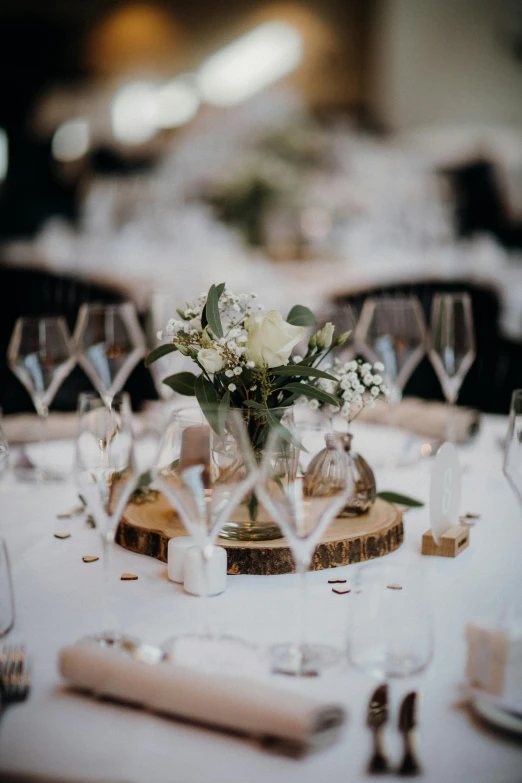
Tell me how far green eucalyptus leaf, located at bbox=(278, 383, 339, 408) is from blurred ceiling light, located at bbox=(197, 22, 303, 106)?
407 cm

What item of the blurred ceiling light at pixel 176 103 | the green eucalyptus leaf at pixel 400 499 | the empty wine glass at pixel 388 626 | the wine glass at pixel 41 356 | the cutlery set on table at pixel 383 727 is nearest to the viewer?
the cutlery set on table at pixel 383 727

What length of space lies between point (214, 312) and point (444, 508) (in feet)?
1.42

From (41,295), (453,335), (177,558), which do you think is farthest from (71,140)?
(177,558)

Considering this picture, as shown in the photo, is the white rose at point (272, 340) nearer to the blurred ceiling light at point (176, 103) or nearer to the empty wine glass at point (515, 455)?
the empty wine glass at point (515, 455)

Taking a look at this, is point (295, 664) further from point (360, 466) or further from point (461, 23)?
point (461, 23)

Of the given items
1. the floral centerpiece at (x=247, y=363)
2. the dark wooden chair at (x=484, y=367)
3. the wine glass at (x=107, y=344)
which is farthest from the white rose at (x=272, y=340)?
the dark wooden chair at (x=484, y=367)

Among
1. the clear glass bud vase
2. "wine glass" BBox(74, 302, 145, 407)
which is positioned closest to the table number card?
the clear glass bud vase

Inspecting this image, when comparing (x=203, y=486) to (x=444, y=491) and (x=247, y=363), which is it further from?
(x=444, y=491)

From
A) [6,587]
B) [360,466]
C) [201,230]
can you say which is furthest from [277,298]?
[6,587]

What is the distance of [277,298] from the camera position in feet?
15.6

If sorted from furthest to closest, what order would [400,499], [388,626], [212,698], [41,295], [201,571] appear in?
[41,295], [400,499], [201,571], [388,626], [212,698]

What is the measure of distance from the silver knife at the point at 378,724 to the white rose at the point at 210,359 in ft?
1.52

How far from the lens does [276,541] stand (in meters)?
1.11

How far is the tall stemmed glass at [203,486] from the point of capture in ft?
2.78
